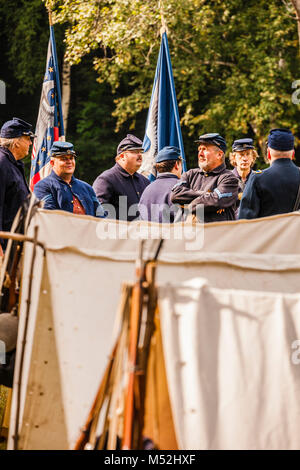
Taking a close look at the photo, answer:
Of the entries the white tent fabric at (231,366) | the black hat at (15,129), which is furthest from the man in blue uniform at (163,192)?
the white tent fabric at (231,366)

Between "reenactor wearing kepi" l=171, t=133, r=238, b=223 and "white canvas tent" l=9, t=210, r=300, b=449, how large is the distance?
1.49 meters

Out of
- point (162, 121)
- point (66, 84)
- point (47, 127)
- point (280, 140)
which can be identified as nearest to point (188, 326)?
point (280, 140)

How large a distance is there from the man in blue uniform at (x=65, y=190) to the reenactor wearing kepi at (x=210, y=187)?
0.71 metres

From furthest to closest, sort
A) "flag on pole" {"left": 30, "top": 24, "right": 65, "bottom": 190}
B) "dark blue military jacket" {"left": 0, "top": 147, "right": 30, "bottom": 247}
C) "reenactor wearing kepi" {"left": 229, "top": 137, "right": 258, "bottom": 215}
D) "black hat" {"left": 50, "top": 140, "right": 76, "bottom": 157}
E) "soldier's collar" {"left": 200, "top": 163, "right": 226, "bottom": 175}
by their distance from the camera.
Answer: "flag on pole" {"left": 30, "top": 24, "right": 65, "bottom": 190}, "reenactor wearing kepi" {"left": 229, "top": 137, "right": 258, "bottom": 215}, "black hat" {"left": 50, "top": 140, "right": 76, "bottom": 157}, "soldier's collar" {"left": 200, "top": 163, "right": 226, "bottom": 175}, "dark blue military jacket" {"left": 0, "top": 147, "right": 30, "bottom": 247}

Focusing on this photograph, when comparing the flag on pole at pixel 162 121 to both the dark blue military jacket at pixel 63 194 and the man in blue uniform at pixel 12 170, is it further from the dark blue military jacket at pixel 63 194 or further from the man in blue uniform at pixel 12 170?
the man in blue uniform at pixel 12 170

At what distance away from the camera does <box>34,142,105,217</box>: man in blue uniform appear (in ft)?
18.1

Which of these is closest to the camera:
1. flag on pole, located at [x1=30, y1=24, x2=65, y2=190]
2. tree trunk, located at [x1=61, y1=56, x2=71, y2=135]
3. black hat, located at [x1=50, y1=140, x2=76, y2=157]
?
A: black hat, located at [x1=50, y1=140, x2=76, y2=157]

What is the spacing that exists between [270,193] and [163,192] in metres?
0.96

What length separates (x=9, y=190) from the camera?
17.4 feet

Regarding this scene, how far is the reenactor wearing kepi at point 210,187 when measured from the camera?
5.14 meters

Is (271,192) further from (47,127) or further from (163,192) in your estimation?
(47,127)

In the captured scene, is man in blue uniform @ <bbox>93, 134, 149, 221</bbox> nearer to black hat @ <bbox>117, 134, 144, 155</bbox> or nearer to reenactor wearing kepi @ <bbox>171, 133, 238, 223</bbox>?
black hat @ <bbox>117, 134, 144, 155</bbox>

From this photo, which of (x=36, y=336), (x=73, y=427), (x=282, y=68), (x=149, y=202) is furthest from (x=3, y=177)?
(x=282, y=68)

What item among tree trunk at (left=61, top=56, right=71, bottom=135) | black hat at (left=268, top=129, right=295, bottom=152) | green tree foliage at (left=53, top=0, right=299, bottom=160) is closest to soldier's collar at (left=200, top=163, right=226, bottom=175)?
black hat at (left=268, top=129, right=295, bottom=152)
